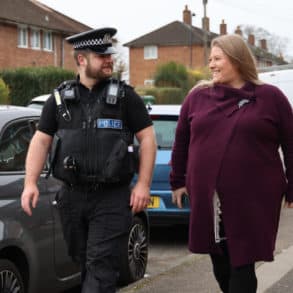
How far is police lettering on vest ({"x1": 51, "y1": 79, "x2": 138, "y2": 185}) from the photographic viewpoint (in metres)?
3.63

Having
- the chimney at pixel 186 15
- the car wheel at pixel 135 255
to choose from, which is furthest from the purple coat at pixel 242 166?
the chimney at pixel 186 15

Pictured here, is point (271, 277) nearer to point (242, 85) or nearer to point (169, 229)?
point (242, 85)

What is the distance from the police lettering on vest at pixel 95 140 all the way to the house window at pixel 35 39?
3956 cm

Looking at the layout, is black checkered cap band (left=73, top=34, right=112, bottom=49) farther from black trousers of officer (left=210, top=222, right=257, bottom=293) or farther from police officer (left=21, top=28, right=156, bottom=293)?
black trousers of officer (left=210, top=222, right=257, bottom=293)

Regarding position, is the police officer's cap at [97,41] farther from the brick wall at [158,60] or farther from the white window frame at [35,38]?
the brick wall at [158,60]

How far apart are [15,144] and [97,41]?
1242 millimetres

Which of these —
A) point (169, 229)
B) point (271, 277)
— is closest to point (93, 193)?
point (271, 277)

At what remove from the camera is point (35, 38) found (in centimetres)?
4272

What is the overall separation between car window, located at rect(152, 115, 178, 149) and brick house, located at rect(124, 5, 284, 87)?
187ft

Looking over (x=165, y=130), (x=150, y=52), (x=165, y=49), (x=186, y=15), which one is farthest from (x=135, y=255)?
(x=186, y=15)

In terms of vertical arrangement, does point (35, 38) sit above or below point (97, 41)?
above

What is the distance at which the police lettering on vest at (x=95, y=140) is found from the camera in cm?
363

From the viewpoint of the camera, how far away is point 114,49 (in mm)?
3797

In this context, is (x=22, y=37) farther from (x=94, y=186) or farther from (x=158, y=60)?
(x=94, y=186)
